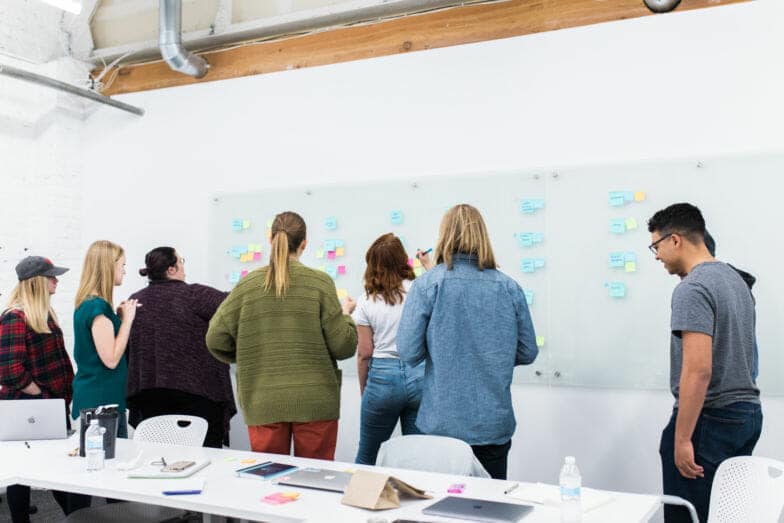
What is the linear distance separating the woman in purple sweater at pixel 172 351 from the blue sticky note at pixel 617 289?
1953 millimetres

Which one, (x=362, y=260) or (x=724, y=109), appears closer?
(x=724, y=109)

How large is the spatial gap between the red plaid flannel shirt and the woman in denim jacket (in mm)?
1865

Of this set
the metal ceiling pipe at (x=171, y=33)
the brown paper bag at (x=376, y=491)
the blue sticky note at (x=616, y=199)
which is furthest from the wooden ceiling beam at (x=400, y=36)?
the brown paper bag at (x=376, y=491)

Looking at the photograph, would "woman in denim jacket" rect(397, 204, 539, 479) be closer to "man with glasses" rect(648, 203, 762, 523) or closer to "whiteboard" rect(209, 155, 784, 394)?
"man with glasses" rect(648, 203, 762, 523)

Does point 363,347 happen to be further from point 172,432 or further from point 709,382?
point 709,382

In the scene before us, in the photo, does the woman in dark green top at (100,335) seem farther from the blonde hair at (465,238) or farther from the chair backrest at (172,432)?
the blonde hair at (465,238)

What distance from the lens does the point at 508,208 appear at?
3998 millimetres

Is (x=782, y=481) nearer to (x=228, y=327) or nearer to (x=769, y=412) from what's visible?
(x=769, y=412)

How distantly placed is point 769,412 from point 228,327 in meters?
2.46

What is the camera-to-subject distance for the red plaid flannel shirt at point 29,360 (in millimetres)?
3488

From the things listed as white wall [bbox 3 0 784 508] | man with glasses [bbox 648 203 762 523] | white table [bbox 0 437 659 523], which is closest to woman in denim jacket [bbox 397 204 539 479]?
white table [bbox 0 437 659 523]

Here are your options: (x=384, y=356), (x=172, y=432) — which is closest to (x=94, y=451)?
(x=172, y=432)

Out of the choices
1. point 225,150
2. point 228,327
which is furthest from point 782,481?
point 225,150

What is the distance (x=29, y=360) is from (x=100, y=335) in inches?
20.1
